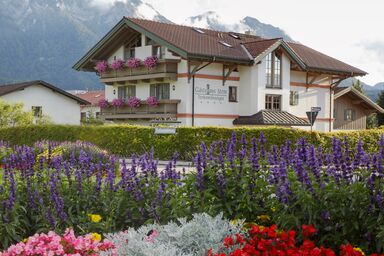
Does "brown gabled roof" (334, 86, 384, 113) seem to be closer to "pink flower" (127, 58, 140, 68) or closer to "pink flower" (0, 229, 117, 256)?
"pink flower" (127, 58, 140, 68)

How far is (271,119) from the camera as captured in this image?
3438cm

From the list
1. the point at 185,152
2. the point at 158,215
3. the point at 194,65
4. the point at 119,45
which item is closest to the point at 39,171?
the point at 158,215

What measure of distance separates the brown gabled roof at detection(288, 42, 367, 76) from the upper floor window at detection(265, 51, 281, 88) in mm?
2208

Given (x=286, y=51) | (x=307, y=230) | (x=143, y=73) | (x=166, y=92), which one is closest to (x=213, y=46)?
(x=166, y=92)

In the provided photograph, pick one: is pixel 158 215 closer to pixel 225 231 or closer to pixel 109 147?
pixel 225 231

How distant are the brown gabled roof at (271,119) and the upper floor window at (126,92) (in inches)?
283

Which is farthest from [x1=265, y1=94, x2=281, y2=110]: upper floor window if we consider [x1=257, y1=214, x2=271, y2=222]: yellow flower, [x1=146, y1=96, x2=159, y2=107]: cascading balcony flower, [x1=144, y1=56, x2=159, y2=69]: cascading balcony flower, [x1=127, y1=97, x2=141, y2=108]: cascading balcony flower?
[x1=257, y1=214, x2=271, y2=222]: yellow flower

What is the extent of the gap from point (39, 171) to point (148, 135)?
54.6 ft

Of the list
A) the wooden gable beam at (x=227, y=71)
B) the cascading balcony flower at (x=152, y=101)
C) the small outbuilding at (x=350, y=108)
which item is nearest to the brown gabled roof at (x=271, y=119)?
the wooden gable beam at (x=227, y=71)

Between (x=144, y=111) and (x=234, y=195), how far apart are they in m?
Answer: 28.4

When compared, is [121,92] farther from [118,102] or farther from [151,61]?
[151,61]

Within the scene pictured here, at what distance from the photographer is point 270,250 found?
551 centimetres

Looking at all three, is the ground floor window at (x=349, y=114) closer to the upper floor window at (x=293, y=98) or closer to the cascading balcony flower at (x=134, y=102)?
the upper floor window at (x=293, y=98)

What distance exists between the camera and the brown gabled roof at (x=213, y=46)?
1282 inches
